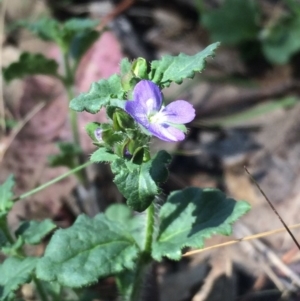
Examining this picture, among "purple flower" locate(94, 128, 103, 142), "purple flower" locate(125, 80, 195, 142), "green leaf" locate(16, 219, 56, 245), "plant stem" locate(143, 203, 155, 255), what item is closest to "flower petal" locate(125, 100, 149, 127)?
"purple flower" locate(125, 80, 195, 142)

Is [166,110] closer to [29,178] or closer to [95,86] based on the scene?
[95,86]

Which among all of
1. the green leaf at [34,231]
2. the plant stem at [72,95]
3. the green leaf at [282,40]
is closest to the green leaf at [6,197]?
the green leaf at [34,231]

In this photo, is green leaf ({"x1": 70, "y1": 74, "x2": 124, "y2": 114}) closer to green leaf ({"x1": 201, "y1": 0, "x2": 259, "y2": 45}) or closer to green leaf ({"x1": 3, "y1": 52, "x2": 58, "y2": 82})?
green leaf ({"x1": 3, "y1": 52, "x2": 58, "y2": 82})

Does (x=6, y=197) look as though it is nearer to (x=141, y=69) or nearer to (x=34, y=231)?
(x=34, y=231)

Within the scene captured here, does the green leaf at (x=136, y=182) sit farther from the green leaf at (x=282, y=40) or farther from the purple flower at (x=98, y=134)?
the green leaf at (x=282, y=40)

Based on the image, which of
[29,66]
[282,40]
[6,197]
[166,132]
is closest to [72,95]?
[29,66]

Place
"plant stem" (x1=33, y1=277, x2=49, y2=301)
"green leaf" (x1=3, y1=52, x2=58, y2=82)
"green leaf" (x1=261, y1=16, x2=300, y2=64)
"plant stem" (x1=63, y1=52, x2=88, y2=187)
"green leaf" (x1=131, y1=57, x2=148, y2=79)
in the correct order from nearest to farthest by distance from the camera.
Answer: "green leaf" (x1=131, y1=57, x2=148, y2=79) → "plant stem" (x1=33, y1=277, x2=49, y2=301) → "green leaf" (x1=3, y1=52, x2=58, y2=82) → "plant stem" (x1=63, y1=52, x2=88, y2=187) → "green leaf" (x1=261, y1=16, x2=300, y2=64)
